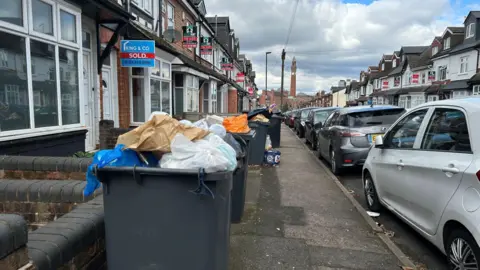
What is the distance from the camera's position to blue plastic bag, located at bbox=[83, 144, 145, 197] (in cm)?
229

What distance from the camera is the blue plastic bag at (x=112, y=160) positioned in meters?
2.29

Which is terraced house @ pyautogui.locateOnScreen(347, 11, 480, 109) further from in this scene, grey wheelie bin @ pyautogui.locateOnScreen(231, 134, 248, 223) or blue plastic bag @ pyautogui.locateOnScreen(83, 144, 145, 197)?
blue plastic bag @ pyautogui.locateOnScreen(83, 144, 145, 197)

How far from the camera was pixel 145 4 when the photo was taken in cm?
1270

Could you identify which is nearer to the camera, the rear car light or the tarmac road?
the tarmac road

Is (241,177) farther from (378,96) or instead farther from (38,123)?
(378,96)

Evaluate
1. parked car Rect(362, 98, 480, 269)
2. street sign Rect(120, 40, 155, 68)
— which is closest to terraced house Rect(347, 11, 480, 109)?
street sign Rect(120, 40, 155, 68)

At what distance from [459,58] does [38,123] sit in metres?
36.9

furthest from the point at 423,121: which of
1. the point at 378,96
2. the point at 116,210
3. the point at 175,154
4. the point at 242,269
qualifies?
the point at 378,96

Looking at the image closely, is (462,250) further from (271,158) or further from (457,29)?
(457,29)

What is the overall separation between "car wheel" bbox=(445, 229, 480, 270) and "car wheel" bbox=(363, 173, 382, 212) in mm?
2061

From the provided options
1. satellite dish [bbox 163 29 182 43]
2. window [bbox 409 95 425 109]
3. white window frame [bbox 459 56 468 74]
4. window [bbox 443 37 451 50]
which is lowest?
window [bbox 409 95 425 109]

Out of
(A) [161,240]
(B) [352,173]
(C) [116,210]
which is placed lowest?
(B) [352,173]

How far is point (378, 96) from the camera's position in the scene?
54781 mm

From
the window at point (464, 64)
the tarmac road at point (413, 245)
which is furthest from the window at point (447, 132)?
the window at point (464, 64)
